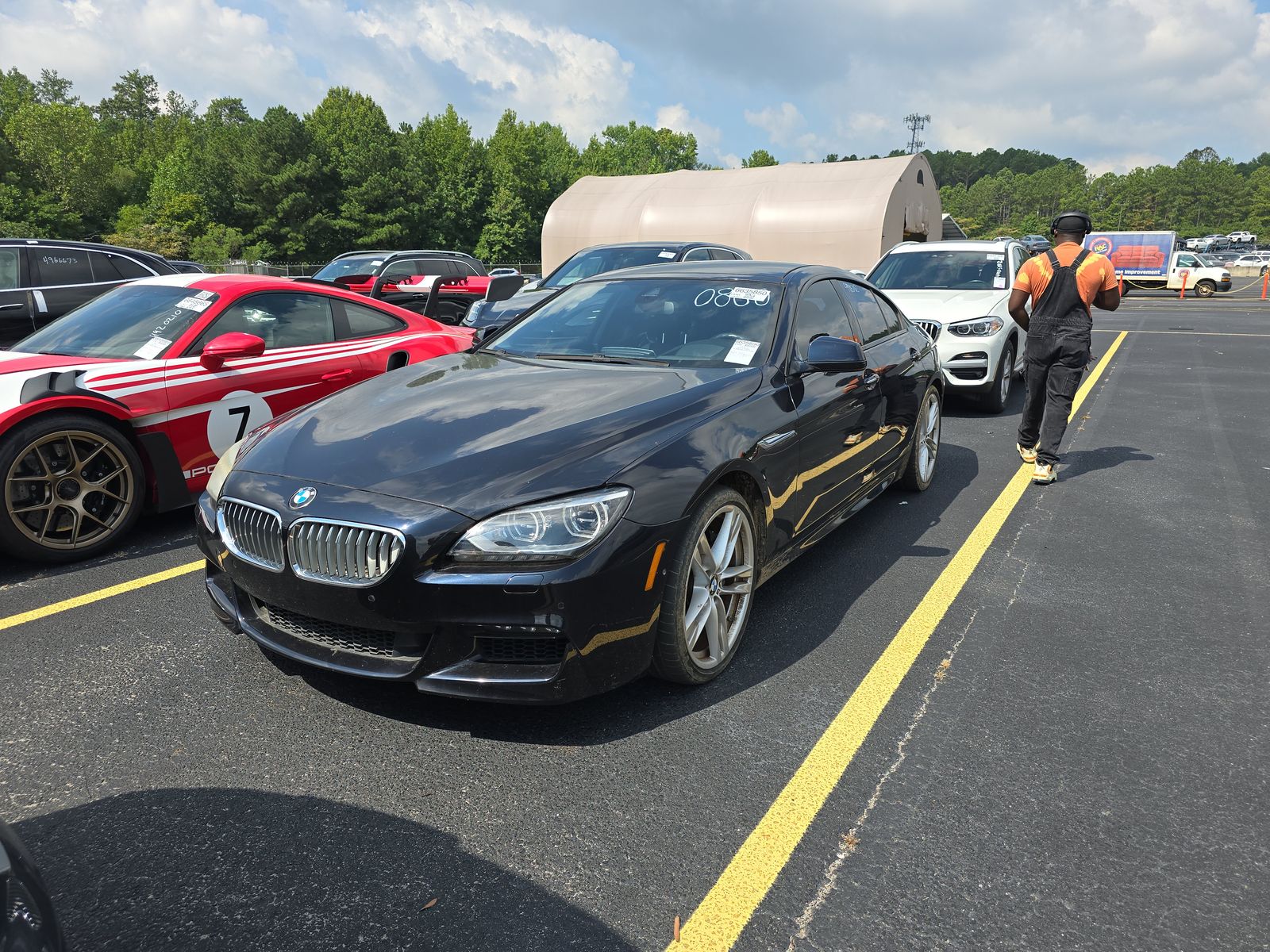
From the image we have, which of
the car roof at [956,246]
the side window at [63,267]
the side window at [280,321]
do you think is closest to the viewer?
the side window at [280,321]

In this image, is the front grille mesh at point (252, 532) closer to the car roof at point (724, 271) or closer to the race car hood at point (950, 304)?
the car roof at point (724, 271)

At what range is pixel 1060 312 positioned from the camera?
238 inches

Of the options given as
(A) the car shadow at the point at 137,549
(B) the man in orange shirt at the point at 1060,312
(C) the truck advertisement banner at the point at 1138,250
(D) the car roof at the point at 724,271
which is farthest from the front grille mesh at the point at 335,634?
(C) the truck advertisement banner at the point at 1138,250

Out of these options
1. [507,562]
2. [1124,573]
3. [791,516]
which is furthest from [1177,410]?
[507,562]

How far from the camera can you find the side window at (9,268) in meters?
8.40

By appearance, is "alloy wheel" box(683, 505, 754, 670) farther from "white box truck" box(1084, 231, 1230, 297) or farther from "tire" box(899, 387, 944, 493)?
"white box truck" box(1084, 231, 1230, 297)

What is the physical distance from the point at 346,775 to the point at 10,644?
1.88 m

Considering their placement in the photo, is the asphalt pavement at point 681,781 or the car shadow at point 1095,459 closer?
the asphalt pavement at point 681,781

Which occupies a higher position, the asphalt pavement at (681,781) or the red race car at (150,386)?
the red race car at (150,386)

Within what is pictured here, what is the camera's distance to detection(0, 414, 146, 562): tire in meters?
4.23

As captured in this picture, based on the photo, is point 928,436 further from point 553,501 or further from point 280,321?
point 280,321

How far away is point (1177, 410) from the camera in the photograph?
8.91 metres

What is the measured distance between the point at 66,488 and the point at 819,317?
3.89m

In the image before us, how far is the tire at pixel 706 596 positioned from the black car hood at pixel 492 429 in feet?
1.13
